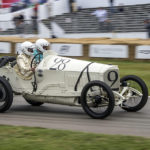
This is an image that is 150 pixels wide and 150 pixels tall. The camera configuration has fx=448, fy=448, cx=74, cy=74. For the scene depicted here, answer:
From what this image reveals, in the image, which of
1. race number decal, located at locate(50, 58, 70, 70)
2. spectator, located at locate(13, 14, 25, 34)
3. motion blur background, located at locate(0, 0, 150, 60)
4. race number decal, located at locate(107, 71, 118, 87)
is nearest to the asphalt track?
race number decal, located at locate(107, 71, 118, 87)

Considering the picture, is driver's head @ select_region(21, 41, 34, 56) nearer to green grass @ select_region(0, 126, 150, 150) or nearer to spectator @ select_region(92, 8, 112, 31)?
green grass @ select_region(0, 126, 150, 150)

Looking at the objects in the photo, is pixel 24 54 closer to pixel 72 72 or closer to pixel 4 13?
pixel 72 72

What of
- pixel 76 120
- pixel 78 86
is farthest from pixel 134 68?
pixel 76 120

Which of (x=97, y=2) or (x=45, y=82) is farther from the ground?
(x=97, y=2)

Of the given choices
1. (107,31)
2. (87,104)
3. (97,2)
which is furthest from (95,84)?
(97,2)

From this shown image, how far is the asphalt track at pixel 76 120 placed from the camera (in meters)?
7.12

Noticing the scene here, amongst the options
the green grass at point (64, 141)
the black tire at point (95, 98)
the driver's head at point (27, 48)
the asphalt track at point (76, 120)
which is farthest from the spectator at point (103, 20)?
the green grass at point (64, 141)

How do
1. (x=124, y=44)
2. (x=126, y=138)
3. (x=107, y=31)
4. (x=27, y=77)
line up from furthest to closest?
1. (x=107, y=31)
2. (x=124, y=44)
3. (x=27, y=77)
4. (x=126, y=138)

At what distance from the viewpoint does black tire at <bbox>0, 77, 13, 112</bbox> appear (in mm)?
8641

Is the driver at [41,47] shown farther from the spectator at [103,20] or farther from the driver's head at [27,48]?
the spectator at [103,20]

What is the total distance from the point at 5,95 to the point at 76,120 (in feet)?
5.31

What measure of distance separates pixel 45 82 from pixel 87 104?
43.2 inches

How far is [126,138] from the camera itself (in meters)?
6.09

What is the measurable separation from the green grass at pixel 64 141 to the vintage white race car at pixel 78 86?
1478mm
